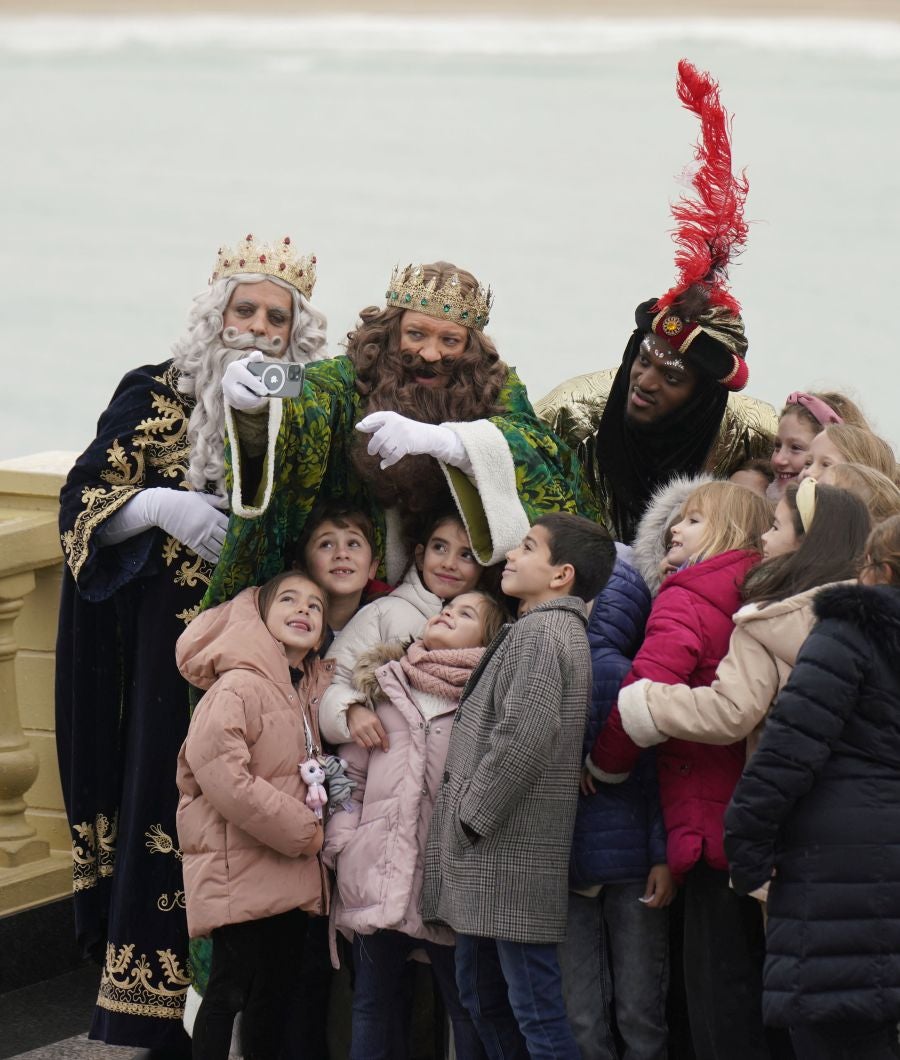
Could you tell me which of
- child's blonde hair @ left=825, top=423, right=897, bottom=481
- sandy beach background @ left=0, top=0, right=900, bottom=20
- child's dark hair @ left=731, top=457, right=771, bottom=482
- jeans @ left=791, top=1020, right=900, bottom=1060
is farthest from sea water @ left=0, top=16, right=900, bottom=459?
jeans @ left=791, top=1020, right=900, bottom=1060

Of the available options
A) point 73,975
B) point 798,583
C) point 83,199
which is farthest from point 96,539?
point 83,199

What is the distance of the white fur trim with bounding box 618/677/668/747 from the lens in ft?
12.2

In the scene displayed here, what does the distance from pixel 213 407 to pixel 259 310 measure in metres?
0.25

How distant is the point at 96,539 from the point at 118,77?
16.6 metres

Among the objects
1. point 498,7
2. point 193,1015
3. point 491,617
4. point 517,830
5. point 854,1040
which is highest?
point 498,7

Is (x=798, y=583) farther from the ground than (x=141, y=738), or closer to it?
farther from the ground

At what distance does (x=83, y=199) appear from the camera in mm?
18562

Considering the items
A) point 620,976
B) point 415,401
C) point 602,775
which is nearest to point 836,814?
→ point 602,775

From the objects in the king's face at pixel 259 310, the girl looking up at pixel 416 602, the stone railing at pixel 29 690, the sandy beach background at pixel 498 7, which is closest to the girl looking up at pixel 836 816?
the girl looking up at pixel 416 602

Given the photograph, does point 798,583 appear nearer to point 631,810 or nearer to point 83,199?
point 631,810

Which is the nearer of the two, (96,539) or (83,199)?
(96,539)

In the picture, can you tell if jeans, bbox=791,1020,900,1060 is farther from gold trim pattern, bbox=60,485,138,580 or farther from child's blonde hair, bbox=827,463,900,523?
A: gold trim pattern, bbox=60,485,138,580

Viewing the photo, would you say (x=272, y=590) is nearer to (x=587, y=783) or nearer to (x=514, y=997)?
(x=587, y=783)

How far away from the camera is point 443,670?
13.3ft
